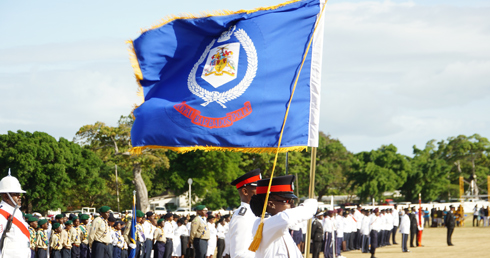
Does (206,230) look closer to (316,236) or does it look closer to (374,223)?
(316,236)

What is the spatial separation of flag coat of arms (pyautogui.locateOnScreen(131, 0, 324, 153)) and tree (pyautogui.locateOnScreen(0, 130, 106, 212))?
105 feet

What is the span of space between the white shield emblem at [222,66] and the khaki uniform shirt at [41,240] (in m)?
8.41

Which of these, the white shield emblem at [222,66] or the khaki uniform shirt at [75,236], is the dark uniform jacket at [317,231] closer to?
the khaki uniform shirt at [75,236]

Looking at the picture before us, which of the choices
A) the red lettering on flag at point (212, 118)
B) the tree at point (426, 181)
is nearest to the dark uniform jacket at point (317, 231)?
the red lettering on flag at point (212, 118)

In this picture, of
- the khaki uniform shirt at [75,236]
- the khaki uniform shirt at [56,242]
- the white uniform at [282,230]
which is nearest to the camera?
the white uniform at [282,230]

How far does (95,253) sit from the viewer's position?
1374 centimetres

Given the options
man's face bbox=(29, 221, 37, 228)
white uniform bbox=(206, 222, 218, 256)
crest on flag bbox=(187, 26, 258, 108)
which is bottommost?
white uniform bbox=(206, 222, 218, 256)

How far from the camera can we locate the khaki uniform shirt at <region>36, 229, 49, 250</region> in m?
14.0

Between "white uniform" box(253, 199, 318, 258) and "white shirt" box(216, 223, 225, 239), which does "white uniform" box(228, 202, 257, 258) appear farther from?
"white shirt" box(216, 223, 225, 239)

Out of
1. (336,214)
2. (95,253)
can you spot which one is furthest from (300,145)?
(336,214)

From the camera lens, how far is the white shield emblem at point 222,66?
736 centimetres

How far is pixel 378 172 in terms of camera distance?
187ft

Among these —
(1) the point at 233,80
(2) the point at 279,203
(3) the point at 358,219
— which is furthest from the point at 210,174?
(2) the point at 279,203

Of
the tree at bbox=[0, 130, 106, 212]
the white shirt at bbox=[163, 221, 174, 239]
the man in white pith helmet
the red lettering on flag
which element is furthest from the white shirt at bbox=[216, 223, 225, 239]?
the tree at bbox=[0, 130, 106, 212]
